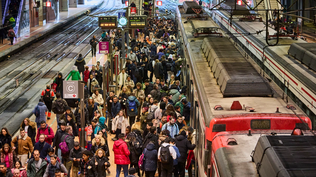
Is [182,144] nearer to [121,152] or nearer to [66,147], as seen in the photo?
[121,152]

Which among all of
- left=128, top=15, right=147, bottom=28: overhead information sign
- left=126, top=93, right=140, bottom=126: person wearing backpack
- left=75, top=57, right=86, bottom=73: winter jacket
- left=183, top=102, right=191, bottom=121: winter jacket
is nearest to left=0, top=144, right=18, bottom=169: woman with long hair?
left=126, top=93, right=140, bottom=126: person wearing backpack

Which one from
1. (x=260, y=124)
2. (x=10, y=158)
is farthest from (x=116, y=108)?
(x=260, y=124)

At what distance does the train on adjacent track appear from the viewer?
7.18 meters

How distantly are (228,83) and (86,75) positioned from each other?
11.7 m

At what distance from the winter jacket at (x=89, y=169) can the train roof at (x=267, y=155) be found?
364cm

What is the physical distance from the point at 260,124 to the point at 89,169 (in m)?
4.16

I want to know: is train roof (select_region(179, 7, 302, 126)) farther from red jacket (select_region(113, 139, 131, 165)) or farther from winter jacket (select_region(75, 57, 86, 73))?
winter jacket (select_region(75, 57, 86, 73))

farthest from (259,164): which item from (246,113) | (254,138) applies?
(246,113)

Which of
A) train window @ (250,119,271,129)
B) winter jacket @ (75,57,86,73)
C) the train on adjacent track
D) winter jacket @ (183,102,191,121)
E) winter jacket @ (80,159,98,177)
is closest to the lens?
the train on adjacent track

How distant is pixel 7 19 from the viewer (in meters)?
41.6

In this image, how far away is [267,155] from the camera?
23.0 feet

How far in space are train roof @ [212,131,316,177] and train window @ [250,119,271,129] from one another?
14.8 inches

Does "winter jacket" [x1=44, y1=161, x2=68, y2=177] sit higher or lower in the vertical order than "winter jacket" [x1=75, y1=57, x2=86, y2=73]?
lower

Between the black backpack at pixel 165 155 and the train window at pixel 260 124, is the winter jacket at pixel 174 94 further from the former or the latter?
the train window at pixel 260 124
